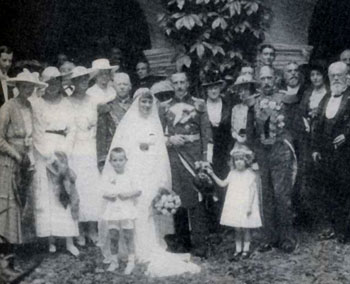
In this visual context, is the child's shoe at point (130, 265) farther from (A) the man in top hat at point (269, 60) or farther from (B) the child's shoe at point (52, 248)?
(A) the man in top hat at point (269, 60)

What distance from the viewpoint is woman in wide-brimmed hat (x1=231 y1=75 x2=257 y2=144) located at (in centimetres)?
562

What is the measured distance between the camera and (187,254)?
553cm

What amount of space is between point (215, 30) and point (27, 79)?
5.34 feet

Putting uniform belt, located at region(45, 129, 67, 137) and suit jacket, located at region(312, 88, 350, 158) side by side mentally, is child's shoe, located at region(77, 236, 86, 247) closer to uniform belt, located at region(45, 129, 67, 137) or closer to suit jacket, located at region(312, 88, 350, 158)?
uniform belt, located at region(45, 129, 67, 137)

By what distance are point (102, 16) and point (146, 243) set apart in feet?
6.46

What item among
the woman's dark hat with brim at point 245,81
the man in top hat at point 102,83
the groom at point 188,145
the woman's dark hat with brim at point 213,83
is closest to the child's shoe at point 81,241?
the groom at point 188,145

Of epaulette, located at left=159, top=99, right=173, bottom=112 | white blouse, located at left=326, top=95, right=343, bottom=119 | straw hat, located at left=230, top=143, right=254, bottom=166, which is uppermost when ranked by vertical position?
epaulette, located at left=159, top=99, right=173, bottom=112

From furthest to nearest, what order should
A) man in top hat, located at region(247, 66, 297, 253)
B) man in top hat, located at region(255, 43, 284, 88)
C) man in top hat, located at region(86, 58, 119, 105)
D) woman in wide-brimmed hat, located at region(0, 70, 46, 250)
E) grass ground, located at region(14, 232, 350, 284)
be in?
man in top hat, located at region(255, 43, 284, 88), man in top hat, located at region(86, 58, 119, 105), man in top hat, located at region(247, 66, 297, 253), woman in wide-brimmed hat, located at region(0, 70, 46, 250), grass ground, located at region(14, 232, 350, 284)

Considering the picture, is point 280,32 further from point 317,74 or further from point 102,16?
point 102,16

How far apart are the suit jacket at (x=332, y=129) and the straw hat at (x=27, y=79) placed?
221 cm

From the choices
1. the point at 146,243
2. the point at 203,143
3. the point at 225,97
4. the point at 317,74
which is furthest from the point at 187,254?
the point at 317,74

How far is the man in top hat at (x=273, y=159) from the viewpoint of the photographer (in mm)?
5574

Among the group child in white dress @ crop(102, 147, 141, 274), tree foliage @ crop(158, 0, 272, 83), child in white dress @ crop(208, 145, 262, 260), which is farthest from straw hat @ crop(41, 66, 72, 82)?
child in white dress @ crop(208, 145, 262, 260)

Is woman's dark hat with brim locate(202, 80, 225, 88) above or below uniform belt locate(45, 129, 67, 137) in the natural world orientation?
above
